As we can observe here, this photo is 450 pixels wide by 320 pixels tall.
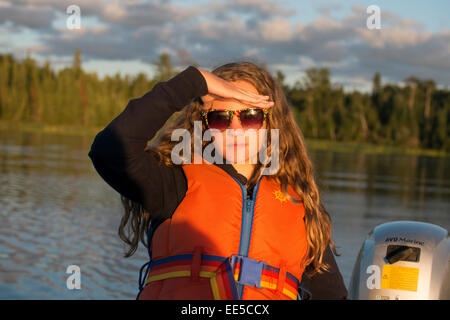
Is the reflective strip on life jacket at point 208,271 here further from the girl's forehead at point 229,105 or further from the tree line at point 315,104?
the tree line at point 315,104

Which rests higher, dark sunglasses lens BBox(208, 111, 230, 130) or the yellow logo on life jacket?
dark sunglasses lens BBox(208, 111, 230, 130)

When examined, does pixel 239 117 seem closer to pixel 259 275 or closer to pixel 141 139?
pixel 141 139

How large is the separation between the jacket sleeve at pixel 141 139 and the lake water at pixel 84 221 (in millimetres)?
1000

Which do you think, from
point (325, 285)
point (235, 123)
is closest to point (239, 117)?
point (235, 123)

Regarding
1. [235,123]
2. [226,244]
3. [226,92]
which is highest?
[226,92]

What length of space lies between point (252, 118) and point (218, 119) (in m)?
0.16

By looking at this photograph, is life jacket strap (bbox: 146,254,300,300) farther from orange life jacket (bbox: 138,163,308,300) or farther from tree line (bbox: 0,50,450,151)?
tree line (bbox: 0,50,450,151)

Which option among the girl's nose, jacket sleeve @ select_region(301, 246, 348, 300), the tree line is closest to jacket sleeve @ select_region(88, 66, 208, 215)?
→ the girl's nose

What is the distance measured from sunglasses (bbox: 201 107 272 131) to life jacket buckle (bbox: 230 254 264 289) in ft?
1.92

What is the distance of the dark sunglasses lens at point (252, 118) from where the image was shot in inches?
92.9

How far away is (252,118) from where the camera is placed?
7.77 ft

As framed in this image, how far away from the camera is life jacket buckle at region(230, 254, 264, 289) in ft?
6.98

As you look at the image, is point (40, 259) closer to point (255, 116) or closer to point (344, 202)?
point (255, 116)

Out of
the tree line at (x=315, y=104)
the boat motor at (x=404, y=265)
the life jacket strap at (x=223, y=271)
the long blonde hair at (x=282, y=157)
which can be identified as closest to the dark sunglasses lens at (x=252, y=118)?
the long blonde hair at (x=282, y=157)
